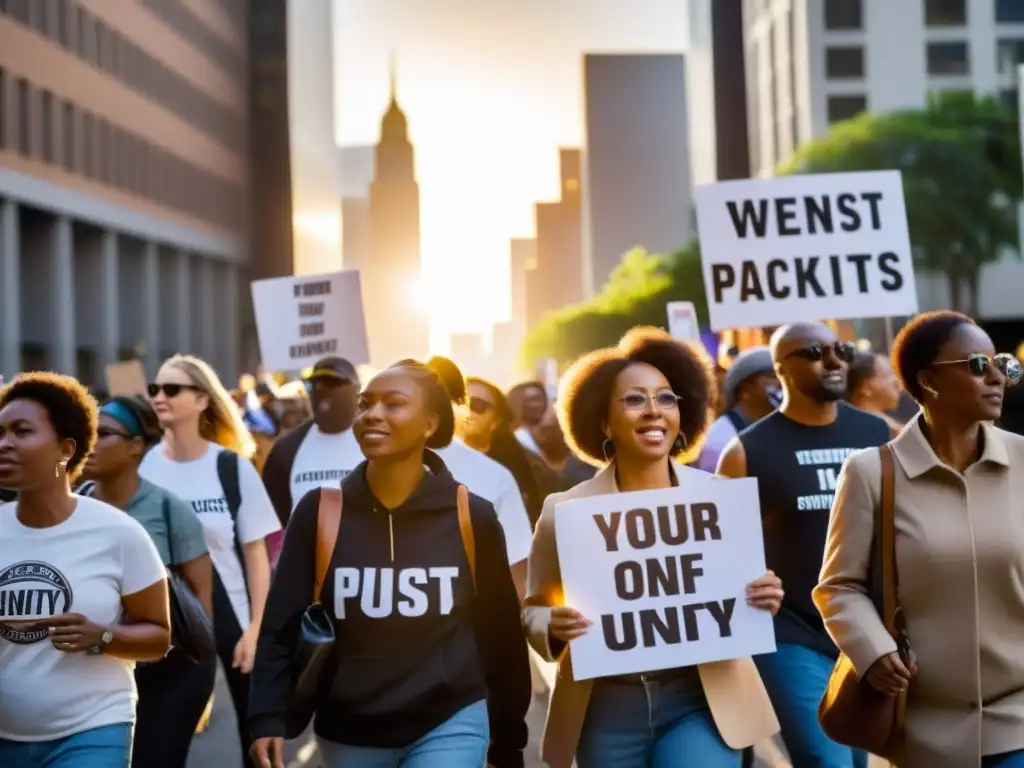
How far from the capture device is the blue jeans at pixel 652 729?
4902mm

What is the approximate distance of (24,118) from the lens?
5000 cm

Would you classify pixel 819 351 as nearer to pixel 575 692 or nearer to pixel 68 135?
pixel 575 692

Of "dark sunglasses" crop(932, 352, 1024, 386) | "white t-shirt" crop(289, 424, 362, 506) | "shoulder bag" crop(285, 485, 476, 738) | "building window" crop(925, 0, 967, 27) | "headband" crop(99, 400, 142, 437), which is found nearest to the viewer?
"dark sunglasses" crop(932, 352, 1024, 386)

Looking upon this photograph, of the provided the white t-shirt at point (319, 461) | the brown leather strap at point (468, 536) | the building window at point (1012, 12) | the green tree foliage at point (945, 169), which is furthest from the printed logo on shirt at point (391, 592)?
the building window at point (1012, 12)

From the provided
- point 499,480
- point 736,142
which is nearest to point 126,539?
point 499,480

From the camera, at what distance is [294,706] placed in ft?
16.1

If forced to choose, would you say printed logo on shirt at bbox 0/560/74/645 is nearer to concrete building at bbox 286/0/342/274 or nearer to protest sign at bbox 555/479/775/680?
protest sign at bbox 555/479/775/680

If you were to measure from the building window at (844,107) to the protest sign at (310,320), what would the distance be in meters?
75.7

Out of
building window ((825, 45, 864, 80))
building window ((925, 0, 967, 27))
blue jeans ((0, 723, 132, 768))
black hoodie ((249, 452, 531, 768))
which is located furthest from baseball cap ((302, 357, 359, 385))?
building window ((925, 0, 967, 27))

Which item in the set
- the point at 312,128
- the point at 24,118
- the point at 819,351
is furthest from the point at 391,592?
the point at 312,128

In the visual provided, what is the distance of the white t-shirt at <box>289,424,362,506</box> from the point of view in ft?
29.2

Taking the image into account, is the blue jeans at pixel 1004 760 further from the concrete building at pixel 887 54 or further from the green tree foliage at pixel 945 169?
the concrete building at pixel 887 54

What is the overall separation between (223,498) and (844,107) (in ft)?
272

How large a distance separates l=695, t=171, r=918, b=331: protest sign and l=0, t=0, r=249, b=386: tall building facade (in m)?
39.9
